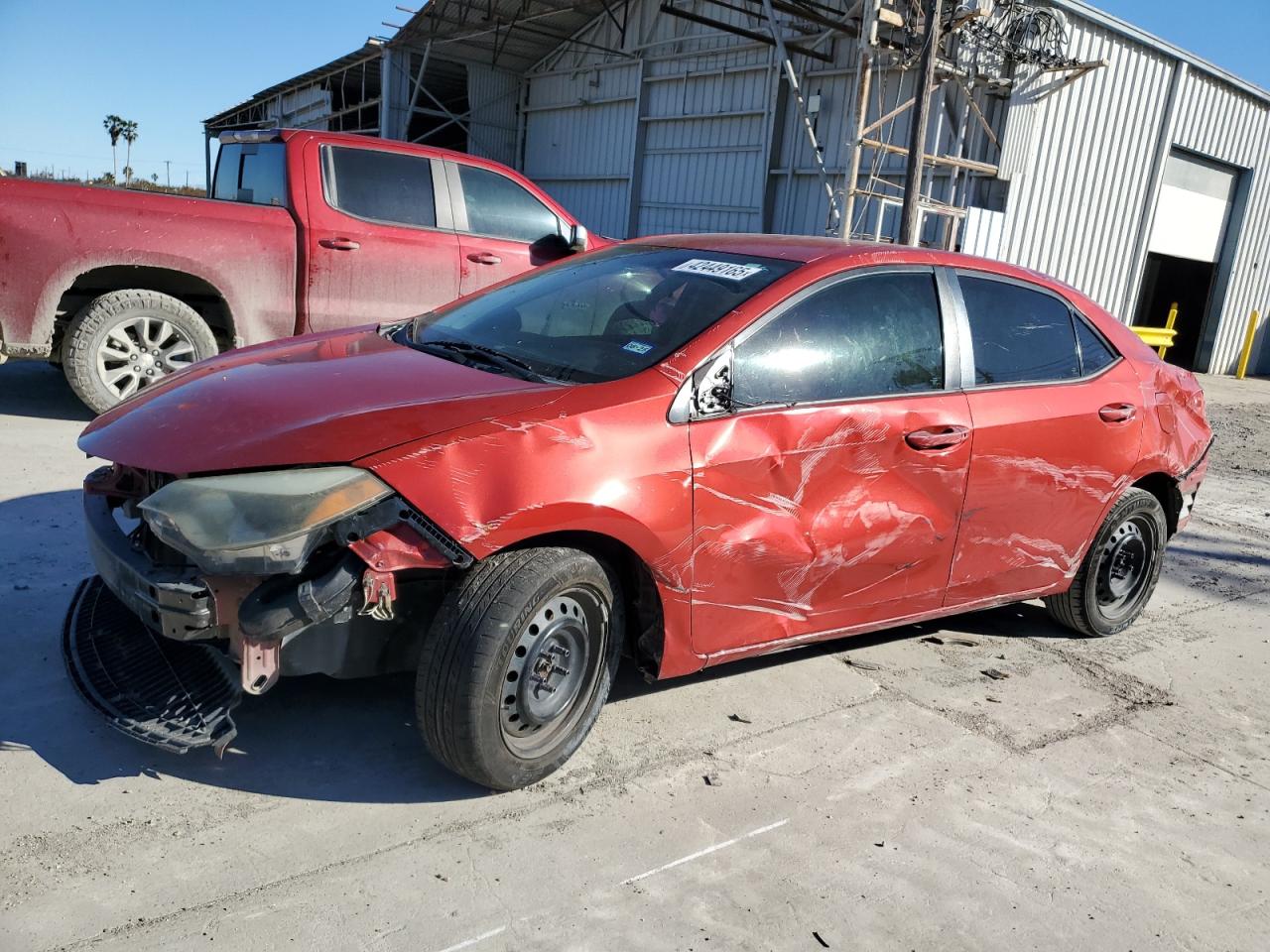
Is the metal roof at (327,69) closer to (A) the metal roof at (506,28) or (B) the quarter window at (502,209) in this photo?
(A) the metal roof at (506,28)

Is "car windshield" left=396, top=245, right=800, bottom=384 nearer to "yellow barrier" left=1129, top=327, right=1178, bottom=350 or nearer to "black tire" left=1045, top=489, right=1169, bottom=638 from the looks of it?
→ "black tire" left=1045, top=489, right=1169, bottom=638

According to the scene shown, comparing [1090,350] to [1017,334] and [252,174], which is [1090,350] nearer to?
[1017,334]

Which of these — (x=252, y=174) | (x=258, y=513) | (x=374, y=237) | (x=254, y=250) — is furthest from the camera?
(x=252, y=174)

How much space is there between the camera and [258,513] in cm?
242

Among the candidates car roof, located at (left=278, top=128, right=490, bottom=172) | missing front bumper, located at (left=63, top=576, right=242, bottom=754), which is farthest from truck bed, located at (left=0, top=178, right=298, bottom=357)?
missing front bumper, located at (left=63, top=576, right=242, bottom=754)

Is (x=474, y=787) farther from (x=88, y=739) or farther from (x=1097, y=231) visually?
(x=1097, y=231)

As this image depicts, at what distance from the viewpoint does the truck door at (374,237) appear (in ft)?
21.3

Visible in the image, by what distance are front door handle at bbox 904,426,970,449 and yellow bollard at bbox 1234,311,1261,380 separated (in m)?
19.2

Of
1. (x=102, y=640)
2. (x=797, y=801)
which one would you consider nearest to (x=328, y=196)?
(x=102, y=640)

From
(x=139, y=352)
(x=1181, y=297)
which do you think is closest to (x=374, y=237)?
(x=139, y=352)

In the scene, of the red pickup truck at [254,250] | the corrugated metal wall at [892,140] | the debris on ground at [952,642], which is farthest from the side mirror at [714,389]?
the corrugated metal wall at [892,140]

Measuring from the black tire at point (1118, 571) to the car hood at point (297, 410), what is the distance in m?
2.77

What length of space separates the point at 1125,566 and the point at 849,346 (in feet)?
6.90

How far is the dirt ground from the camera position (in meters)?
2.31
